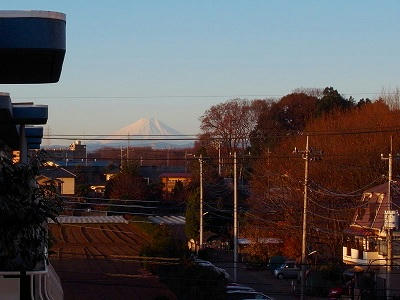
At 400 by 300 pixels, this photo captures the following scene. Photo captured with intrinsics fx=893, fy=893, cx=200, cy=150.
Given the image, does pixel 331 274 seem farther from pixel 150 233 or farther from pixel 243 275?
pixel 150 233

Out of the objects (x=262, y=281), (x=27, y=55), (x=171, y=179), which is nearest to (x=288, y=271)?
(x=262, y=281)

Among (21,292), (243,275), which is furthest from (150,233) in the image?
(21,292)

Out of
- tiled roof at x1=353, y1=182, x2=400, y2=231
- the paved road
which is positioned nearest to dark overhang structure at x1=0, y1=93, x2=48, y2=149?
the paved road

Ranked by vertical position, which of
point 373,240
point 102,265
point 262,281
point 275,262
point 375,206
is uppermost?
point 375,206

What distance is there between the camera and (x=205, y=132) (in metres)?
65.2

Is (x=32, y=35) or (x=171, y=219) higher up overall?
(x=32, y=35)

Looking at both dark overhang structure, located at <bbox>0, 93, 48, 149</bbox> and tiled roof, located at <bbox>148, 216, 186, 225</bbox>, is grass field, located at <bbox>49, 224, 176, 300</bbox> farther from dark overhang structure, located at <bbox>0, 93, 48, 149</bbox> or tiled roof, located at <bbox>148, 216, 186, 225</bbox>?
dark overhang structure, located at <bbox>0, 93, 48, 149</bbox>

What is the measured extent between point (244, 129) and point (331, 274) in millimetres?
31526

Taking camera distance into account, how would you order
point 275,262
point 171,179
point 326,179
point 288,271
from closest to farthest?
1. point 288,271
2. point 275,262
3. point 326,179
4. point 171,179

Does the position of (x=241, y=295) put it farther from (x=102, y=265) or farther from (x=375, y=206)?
(x=375, y=206)

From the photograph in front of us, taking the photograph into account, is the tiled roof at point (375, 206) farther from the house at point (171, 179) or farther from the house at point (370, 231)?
the house at point (171, 179)

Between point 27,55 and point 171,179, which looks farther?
point 171,179

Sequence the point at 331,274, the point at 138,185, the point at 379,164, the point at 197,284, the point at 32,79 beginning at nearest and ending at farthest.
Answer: the point at 32,79
the point at 197,284
the point at 331,274
the point at 379,164
the point at 138,185

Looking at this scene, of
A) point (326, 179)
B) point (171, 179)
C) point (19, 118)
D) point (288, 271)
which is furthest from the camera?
point (171, 179)
